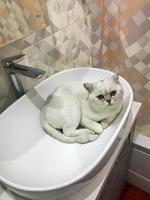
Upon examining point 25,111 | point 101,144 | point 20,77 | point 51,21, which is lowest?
point 101,144

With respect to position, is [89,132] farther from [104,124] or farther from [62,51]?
[62,51]

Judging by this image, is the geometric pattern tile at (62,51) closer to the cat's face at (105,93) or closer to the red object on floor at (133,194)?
the cat's face at (105,93)

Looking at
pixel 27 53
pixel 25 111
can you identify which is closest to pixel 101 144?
pixel 25 111

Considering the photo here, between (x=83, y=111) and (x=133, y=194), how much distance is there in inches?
37.1

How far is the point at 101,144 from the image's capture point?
63 cm

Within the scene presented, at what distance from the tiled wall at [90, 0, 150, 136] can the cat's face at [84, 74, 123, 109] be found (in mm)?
351

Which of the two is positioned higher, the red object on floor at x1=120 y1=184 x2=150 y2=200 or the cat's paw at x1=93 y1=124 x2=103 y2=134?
the cat's paw at x1=93 y1=124 x2=103 y2=134

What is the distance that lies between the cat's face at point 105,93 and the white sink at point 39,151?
0.06m

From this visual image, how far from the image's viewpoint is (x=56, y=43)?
0.82 m

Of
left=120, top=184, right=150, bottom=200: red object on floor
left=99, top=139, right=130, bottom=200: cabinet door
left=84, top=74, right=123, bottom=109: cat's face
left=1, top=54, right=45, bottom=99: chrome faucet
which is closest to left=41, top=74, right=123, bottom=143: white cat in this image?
left=84, top=74, right=123, bottom=109: cat's face

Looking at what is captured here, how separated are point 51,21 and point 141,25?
0.40 meters

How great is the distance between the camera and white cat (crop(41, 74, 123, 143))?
62 centimetres

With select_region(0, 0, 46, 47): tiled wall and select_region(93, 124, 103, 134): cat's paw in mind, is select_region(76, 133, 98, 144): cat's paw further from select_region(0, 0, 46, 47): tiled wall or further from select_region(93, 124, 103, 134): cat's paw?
select_region(0, 0, 46, 47): tiled wall

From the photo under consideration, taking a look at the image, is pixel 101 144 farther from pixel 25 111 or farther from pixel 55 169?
pixel 25 111
